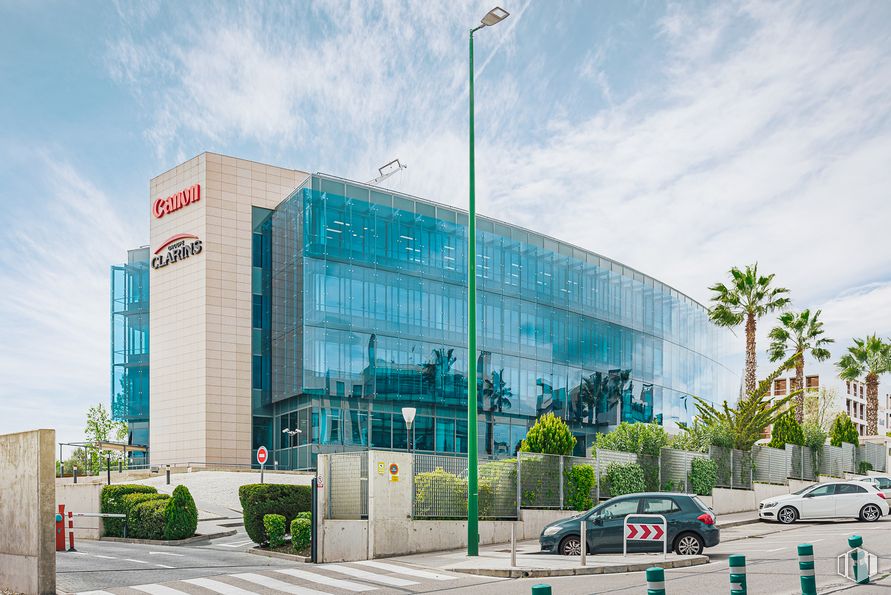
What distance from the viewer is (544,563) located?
1784 cm

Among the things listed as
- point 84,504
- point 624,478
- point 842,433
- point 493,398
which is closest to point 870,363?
point 842,433

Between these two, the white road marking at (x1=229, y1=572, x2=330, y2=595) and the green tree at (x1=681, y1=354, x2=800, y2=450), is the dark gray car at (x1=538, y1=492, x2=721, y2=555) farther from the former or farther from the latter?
the green tree at (x1=681, y1=354, x2=800, y2=450)

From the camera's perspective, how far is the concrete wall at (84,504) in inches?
1190

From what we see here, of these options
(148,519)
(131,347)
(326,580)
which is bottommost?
(148,519)

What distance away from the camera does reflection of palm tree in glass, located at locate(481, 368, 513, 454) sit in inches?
2095

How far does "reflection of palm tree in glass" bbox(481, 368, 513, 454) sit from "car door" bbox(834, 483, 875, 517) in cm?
2604

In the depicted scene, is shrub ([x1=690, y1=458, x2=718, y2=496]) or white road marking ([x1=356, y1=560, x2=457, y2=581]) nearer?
white road marking ([x1=356, y1=560, x2=457, y2=581])

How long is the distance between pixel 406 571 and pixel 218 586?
13.2 feet

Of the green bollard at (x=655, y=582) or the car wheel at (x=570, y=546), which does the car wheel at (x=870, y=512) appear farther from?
the green bollard at (x=655, y=582)

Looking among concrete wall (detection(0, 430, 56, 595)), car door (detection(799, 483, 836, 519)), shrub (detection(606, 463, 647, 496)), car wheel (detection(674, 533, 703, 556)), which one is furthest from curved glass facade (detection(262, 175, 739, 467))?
concrete wall (detection(0, 430, 56, 595))

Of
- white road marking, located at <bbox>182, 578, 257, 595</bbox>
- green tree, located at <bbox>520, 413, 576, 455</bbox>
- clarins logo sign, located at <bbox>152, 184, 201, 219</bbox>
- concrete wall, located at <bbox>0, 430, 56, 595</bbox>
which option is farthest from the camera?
clarins logo sign, located at <bbox>152, 184, 201, 219</bbox>

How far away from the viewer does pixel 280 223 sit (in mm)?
54625

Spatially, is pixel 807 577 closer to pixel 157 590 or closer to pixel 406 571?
pixel 406 571

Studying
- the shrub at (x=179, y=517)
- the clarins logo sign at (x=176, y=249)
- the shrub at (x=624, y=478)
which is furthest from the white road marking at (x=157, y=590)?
the clarins logo sign at (x=176, y=249)
